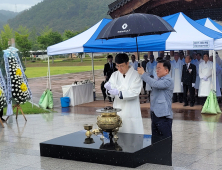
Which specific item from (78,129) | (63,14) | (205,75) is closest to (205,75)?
(205,75)

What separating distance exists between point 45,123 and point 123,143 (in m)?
5.36

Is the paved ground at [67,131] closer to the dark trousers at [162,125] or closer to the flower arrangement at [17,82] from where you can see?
the dark trousers at [162,125]

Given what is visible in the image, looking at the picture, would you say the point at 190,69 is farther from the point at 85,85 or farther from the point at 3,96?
the point at 3,96

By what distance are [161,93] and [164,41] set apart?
5708mm

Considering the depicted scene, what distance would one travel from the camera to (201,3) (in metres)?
16.6

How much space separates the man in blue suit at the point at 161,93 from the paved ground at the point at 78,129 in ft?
2.41

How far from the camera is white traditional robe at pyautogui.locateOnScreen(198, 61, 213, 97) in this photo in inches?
491

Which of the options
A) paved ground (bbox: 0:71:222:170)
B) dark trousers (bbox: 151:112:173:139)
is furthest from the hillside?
dark trousers (bbox: 151:112:173:139)

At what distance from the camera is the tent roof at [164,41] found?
34.1 ft

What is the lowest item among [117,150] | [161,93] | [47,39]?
[117,150]

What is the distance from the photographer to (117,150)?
512 cm

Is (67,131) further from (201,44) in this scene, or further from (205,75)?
(205,75)

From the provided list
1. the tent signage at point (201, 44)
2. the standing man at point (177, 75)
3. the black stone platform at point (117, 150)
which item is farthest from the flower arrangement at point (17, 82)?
the standing man at point (177, 75)

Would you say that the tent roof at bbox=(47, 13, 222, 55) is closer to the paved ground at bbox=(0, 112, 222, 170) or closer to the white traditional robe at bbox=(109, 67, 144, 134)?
the paved ground at bbox=(0, 112, 222, 170)
